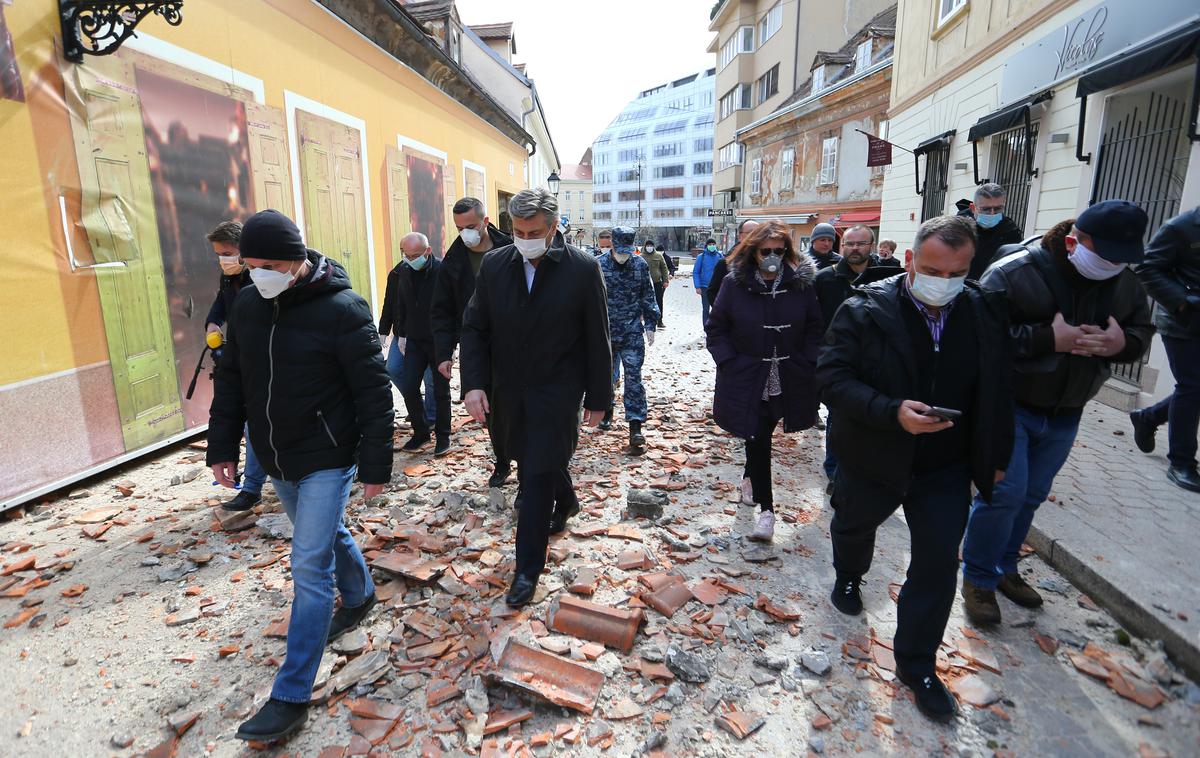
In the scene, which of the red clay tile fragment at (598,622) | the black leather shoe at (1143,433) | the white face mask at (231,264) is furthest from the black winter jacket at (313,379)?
the black leather shoe at (1143,433)

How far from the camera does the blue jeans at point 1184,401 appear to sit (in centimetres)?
461

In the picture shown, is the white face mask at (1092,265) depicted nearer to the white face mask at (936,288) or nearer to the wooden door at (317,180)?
the white face mask at (936,288)

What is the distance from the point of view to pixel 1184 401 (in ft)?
15.5

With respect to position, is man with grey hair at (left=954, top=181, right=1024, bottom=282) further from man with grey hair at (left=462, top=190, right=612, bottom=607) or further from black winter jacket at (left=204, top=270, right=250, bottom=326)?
black winter jacket at (left=204, top=270, right=250, bottom=326)

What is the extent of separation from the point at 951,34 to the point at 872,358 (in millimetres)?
12589

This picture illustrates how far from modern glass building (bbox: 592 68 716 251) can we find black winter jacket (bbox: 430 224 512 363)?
6889cm

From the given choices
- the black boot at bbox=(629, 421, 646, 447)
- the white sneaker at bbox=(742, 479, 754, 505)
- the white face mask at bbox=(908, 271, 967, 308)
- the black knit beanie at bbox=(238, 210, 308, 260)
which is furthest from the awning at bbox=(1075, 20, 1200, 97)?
the black knit beanie at bbox=(238, 210, 308, 260)

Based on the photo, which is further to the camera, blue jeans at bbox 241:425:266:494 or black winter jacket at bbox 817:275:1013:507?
blue jeans at bbox 241:425:266:494

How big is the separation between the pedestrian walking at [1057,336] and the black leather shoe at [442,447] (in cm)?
443

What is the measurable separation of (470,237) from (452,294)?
53cm

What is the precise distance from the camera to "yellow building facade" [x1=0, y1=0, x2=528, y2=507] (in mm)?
4539

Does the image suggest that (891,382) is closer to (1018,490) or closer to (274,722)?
(1018,490)

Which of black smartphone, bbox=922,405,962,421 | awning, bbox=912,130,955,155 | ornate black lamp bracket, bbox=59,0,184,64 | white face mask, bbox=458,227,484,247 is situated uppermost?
awning, bbox=912,130,955,155

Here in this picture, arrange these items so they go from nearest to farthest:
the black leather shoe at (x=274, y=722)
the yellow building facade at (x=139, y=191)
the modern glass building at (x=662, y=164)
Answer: the black leather shoe at (x=274, y=722) → the yellow building facade at (x=139, y=191) → the modern glass building at (x=662, y=164)
